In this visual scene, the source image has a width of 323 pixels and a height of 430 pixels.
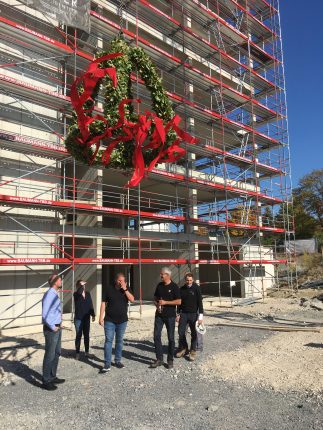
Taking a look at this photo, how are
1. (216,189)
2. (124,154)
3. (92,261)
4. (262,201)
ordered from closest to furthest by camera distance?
1. (124,154)
2. (92,261)
3. (216,189)
4. (262,201)

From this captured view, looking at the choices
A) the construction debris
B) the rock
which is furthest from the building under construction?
the rock

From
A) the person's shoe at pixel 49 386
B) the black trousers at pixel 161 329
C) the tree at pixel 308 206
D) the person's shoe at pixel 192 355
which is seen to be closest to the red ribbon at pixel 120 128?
the black trousers at pixel 161 329

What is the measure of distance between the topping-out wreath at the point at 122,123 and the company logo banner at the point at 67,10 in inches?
195

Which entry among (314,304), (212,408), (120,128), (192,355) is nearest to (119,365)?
(192,355)

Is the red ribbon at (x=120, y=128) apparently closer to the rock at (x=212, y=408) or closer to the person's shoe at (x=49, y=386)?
the rock at (x=212, y=408)

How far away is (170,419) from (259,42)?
2362 centimetres

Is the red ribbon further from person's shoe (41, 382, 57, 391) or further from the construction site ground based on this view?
person's shoe (41, 382, 57, 391)

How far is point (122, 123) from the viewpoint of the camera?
5.18 m

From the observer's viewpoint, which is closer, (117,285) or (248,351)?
(117,285)

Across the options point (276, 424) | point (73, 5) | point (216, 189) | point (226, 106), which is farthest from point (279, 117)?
point (276, 424)

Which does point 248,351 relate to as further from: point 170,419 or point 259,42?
point 259,42

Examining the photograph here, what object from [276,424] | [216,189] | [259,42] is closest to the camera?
[276,424]

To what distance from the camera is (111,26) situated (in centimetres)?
1404

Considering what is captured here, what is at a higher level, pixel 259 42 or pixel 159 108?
pixel 259 42
